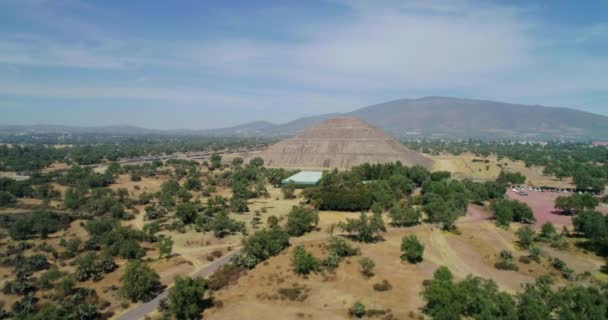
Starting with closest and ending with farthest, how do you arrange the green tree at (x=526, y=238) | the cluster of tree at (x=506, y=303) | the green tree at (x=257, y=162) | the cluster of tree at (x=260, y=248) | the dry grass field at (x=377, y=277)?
the cluster of tree at (x=506, y=303)
the dry grass field at (x=377, y=277)
the cluster of tree at (x=260, y=248)
the green tree at (x=526, y=238)
the green tree at (x=257, y=162)

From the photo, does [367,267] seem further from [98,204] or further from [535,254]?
[98,204]

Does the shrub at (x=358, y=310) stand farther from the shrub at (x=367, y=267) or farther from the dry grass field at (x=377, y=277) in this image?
the shrub at (x=367, y=267)

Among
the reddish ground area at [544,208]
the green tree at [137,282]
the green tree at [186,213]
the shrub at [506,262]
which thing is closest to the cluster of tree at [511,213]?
the reddish ground area at [544,208]

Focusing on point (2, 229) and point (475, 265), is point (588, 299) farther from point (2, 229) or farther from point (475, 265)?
point (2, 229)

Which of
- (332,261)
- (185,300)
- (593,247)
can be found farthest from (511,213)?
(185,300)

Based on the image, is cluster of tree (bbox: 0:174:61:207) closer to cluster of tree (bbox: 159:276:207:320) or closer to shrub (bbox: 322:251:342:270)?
cluster of tree (bbox: 159:276:207:320)

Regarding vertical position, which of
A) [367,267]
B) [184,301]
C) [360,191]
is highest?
[360,191]

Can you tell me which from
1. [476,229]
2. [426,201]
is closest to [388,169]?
[426,201]
